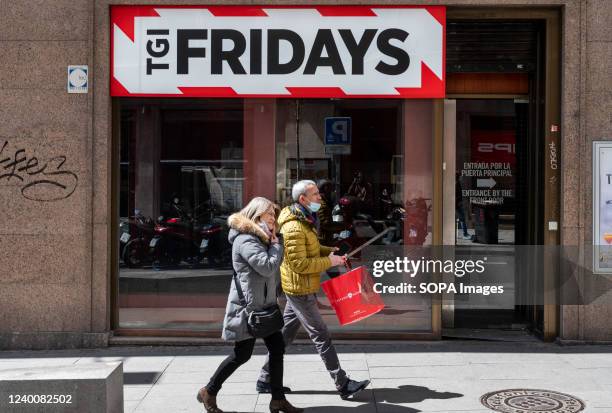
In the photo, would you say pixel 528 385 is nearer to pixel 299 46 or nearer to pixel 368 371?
pixel 368 371

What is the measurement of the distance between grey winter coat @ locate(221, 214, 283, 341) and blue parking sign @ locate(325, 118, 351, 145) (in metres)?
3.04

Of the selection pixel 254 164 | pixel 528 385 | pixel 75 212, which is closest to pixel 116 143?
pixel 75 212

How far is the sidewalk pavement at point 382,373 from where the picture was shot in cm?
648

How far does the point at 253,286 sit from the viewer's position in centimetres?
591

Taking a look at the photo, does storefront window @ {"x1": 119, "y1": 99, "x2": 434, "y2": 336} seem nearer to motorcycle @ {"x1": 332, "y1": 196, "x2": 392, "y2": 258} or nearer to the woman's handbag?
motorcycle @ {"x1": 332, "y1": 196, "x2": 392, "y2": 258}

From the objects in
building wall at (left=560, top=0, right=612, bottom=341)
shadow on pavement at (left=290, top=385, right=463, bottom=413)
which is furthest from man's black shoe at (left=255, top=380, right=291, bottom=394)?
building wall at (left=560, top=0, right=612, bottom=341)

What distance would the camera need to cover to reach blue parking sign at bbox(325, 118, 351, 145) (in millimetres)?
8789

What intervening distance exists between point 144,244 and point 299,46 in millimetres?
2817

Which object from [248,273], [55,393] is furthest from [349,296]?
[55,393]

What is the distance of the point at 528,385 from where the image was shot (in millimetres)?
7008

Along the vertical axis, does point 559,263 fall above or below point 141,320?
above

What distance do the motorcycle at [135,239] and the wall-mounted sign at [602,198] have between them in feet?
16.1

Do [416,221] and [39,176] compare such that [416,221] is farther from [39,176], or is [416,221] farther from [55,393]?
[55,393]

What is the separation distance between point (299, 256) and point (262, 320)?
0.64 metres
